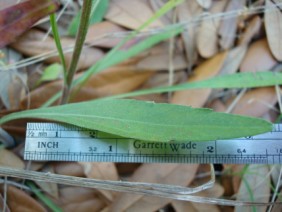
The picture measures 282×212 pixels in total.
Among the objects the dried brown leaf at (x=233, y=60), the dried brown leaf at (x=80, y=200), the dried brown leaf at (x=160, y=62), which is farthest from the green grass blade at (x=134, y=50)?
the dried brown leaf at (x=80, y=200)

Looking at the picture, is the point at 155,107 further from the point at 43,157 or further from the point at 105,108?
the point at 43,157

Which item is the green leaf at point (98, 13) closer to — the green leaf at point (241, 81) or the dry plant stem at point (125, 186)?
the green leaf at point (241, 81)

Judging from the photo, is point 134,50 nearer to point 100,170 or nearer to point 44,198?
point 100,170

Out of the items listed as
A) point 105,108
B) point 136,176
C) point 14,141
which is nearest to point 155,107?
point 105,108

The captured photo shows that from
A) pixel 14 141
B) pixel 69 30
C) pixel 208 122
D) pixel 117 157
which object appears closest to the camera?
pixel 208 122

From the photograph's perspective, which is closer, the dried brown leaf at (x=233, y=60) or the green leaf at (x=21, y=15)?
the green leaf at (x=21, y=15)

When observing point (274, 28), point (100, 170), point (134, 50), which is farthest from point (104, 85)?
point (274, 28)
